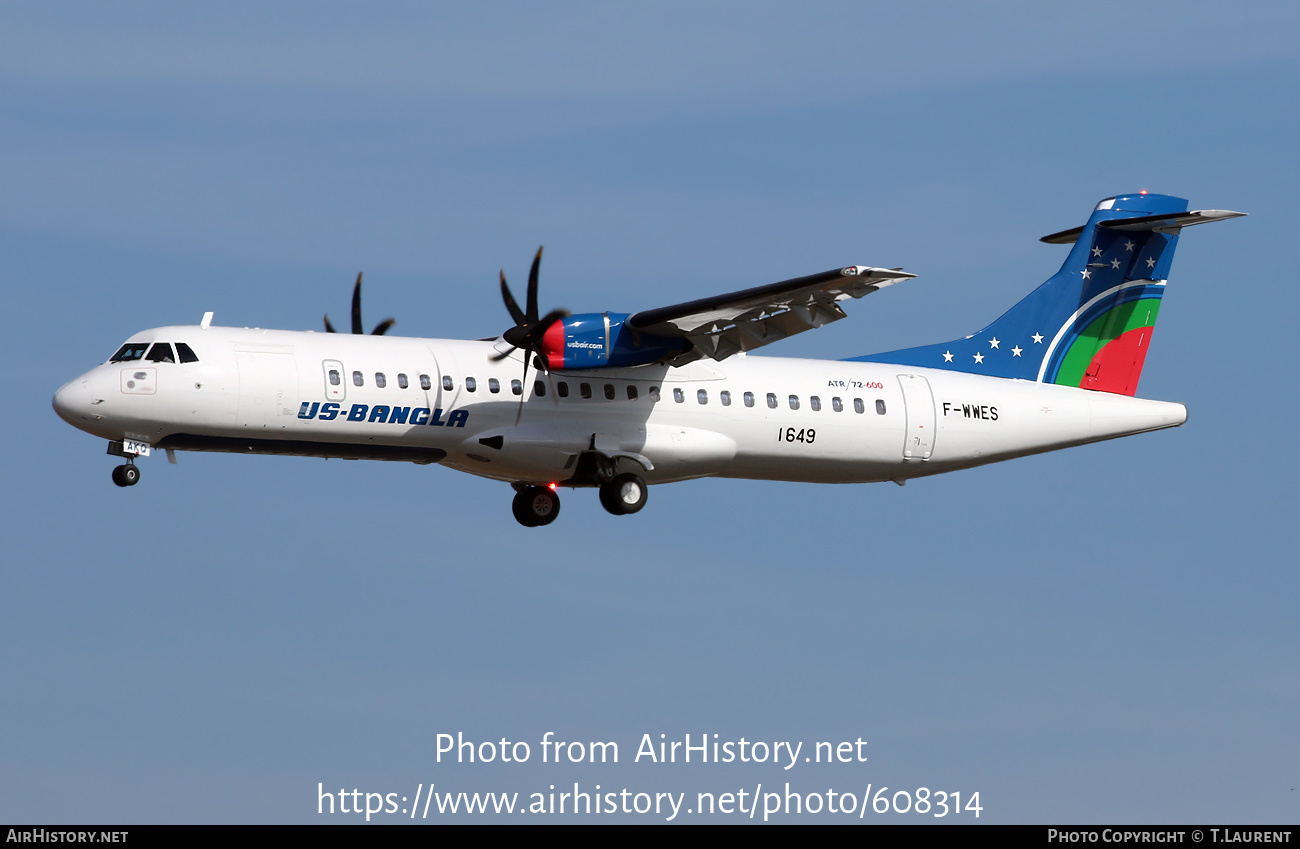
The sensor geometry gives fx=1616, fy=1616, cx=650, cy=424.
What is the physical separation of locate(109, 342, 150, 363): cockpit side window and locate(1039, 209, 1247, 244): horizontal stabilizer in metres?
17.7

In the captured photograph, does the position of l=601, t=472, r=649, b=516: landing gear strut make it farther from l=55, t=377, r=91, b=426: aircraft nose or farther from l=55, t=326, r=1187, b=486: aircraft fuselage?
l=55, t=377, r=91, b=426: aircraft nose

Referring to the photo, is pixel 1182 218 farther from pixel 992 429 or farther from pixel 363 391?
pixel 363 391

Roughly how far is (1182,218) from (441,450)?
14319 millimetres

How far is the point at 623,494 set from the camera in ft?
88.3

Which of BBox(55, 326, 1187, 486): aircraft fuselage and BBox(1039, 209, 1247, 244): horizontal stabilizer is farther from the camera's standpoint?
BBox(1039, 209, 1247, 244): horizontal stabilizer

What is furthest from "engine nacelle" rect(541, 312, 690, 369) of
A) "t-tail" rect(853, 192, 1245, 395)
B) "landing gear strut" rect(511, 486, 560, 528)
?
"t-tail" rect(853, 192, 1245, 395)

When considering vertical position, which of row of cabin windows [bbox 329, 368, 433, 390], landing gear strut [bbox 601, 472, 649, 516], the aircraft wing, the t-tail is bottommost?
landing gear strut [bbox 601, 472, 649, 516]

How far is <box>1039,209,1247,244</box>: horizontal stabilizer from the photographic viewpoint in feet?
94.3

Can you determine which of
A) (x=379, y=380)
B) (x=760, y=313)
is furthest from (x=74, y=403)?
(x=760, y=313)

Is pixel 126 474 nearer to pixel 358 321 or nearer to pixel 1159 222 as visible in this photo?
pixel 358 321

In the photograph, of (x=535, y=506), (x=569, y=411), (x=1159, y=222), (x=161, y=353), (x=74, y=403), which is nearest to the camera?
(x=74, y=403)

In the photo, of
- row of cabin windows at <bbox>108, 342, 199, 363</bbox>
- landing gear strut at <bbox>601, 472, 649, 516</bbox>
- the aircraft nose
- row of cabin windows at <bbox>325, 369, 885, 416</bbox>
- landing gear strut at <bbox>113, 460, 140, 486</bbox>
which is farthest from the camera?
landing gear strut at <bbox>601, 472, 649, 516</bbox>

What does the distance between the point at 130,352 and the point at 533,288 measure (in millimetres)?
6394

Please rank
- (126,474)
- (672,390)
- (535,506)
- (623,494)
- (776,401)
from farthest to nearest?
(535,506), (776,401), (672,390), (623,494), (126,474)
